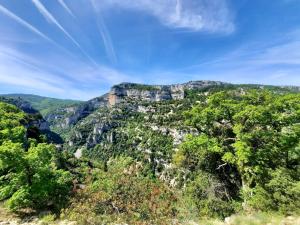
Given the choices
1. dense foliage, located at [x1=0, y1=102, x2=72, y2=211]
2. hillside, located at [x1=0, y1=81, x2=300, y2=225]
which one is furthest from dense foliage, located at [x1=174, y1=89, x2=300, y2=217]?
dense foliage, located at [x1=0, y1=102, x2=72, y2=211]

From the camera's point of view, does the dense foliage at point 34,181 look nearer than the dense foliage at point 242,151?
Yes

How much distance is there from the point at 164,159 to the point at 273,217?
346 feet

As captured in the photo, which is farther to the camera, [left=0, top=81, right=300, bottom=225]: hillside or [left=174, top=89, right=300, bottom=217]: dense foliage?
[left=174, top=89, right=300, bottom=217]: dense foliage

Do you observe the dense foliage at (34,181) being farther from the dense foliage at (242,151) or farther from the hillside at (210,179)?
the dense foliage at (242,151)

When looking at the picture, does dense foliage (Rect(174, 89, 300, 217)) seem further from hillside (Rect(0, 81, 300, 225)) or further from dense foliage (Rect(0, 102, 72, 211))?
dense foliage (Rect(0, 102, 72, 211))

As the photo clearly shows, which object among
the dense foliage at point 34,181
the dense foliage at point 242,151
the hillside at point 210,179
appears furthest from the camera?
the dense foliage at point 242,151

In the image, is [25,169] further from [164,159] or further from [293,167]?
[164,159]

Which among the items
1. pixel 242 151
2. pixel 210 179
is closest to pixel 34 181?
pixel 210 179

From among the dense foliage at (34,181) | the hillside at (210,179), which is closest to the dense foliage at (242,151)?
the hillside at (210,179)

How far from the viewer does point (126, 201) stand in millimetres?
8664

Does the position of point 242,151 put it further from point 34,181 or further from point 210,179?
point 34,181

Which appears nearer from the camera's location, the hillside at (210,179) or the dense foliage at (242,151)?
the hillside at (210,179)

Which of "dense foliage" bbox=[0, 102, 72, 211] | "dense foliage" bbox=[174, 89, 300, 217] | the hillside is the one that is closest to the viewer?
the hillside

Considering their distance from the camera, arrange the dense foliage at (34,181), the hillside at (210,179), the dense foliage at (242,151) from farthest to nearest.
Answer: the dense foliage at (242,151)
the dense foliage at (34,181)
the hillside at (210,179)
